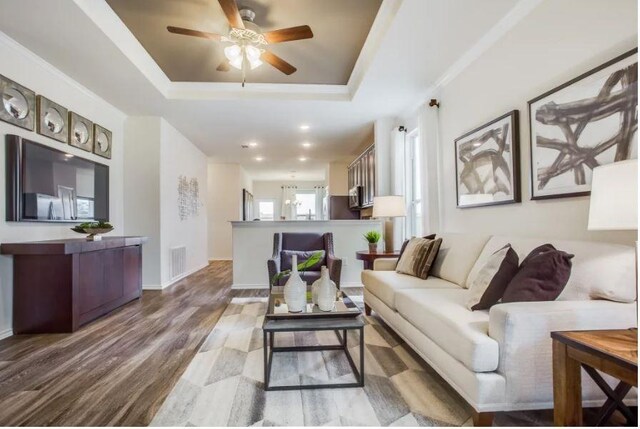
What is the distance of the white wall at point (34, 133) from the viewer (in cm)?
283

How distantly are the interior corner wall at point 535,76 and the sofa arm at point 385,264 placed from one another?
728mm

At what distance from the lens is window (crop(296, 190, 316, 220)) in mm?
12453

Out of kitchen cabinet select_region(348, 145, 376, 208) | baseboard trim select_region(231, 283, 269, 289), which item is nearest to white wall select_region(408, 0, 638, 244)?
kitchen cabinet select_region(348, 145, 376, 208)

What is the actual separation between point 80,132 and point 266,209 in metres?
8.82

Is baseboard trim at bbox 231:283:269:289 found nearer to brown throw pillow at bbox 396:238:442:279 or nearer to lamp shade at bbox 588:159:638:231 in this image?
brown throw pillow at bbox 396:238:442:279

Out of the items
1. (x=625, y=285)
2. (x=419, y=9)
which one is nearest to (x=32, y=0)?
(x=419, y=9)

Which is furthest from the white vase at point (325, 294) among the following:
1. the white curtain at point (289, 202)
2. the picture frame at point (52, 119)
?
the white curtain at point (289, 202)

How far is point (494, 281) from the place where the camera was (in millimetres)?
Answer: 1843

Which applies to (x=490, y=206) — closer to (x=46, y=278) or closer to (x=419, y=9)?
(x=419, y=9)

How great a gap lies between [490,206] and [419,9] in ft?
5.55

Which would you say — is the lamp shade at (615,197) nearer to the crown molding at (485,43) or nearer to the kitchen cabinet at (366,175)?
the crown molding at (485,43)

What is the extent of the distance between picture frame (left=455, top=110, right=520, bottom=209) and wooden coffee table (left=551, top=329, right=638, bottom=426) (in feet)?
4.77

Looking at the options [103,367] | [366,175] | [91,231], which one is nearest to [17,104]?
[91,231]

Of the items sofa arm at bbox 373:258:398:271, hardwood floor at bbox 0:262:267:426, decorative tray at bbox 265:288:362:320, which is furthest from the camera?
sofa arm at bbox 373:258:398:271
